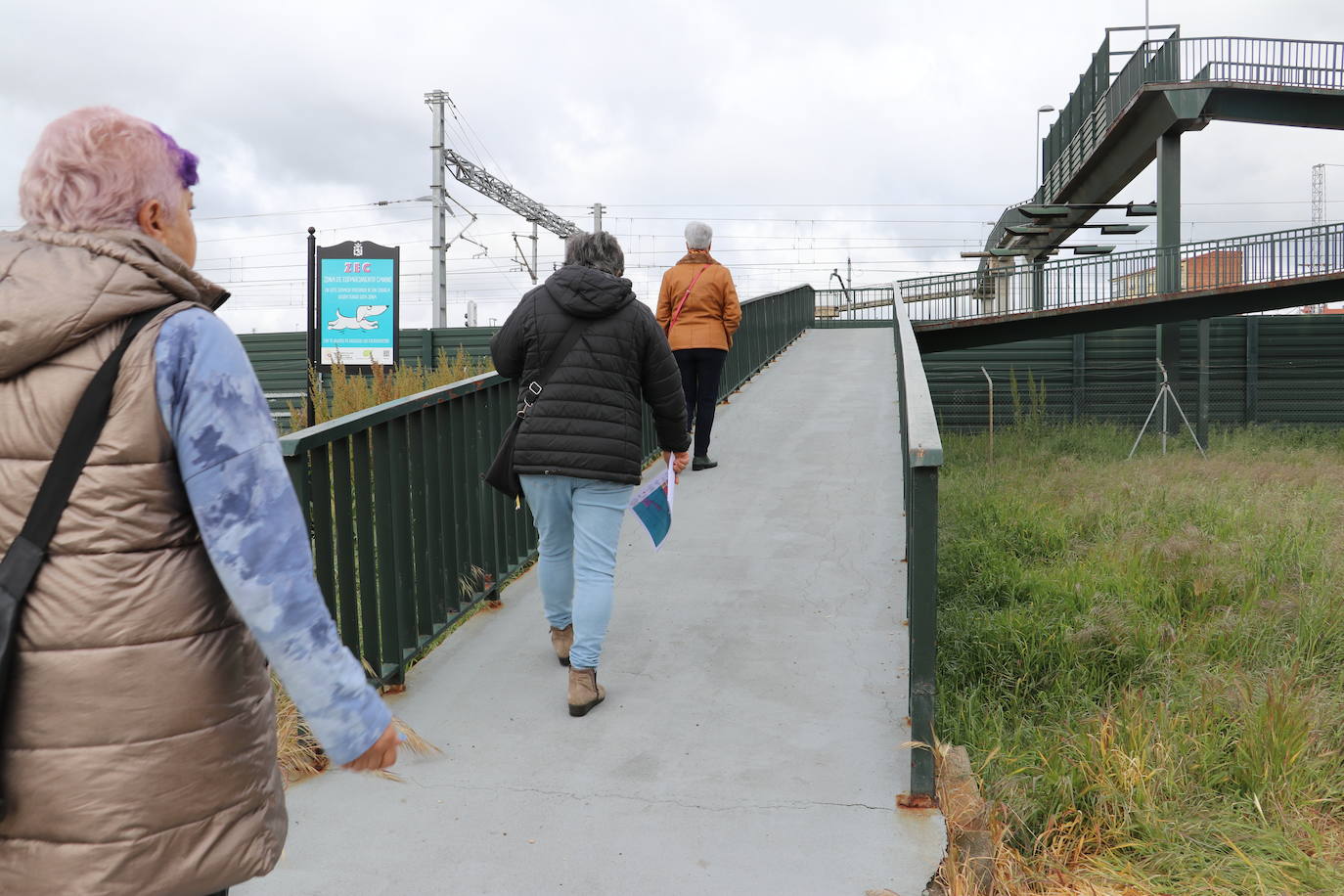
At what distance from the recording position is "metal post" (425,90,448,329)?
29.0 m

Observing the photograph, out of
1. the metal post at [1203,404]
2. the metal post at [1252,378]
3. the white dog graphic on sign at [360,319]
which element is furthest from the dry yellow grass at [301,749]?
the metal post at [1252,378]

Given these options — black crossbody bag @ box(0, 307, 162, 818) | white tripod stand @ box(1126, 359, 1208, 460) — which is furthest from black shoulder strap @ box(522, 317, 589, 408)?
white tripod stand @ box(1126, 359, 1208, 460)

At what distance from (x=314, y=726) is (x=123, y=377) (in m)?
0.61

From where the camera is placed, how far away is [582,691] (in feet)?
13.6

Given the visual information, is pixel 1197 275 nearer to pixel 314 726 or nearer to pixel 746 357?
pixel 746 357

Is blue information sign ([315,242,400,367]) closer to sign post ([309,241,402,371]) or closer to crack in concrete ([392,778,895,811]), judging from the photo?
sign post ([309,241,402,371])

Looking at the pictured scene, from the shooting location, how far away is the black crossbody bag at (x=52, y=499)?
1596mm

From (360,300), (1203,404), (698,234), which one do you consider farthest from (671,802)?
(1203,404)

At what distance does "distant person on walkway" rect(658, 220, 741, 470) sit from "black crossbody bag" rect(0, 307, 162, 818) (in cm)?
641

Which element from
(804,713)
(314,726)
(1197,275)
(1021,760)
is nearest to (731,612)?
(804,713)

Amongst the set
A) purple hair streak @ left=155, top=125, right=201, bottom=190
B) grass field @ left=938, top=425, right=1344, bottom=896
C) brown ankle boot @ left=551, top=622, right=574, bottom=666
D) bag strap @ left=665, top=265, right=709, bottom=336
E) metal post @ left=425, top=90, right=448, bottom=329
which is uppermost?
metal post @ left=425, top=90, right=448, bottom=329

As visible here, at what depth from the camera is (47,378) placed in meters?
1.61

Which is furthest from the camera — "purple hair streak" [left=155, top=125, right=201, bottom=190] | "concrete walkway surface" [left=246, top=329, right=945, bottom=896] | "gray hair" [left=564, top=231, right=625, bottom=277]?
"gray hair" [left=564, top=231, right=625, bottom=277]

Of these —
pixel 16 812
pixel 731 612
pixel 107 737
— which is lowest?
pixel 731 612
